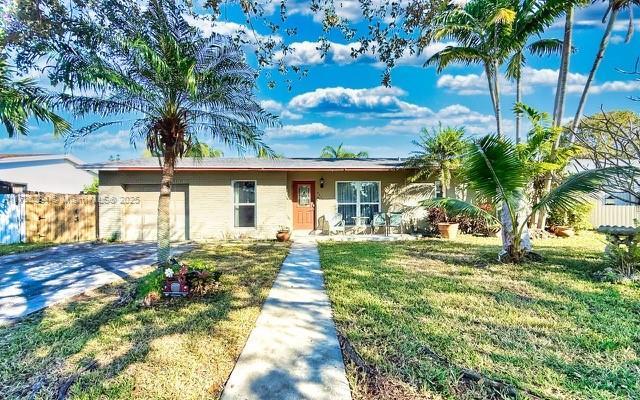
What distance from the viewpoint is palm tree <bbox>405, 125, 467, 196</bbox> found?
44.1 ft

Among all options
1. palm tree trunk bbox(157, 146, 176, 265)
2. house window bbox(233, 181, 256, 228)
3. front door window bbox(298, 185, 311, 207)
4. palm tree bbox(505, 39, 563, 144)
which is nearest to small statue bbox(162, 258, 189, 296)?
palm tree trunk bbox(157, 146, 176, 265)

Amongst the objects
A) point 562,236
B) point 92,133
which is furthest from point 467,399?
point 562,236

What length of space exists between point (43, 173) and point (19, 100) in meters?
17.7

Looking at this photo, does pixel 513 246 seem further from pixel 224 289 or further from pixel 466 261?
Result: pixel 224 289

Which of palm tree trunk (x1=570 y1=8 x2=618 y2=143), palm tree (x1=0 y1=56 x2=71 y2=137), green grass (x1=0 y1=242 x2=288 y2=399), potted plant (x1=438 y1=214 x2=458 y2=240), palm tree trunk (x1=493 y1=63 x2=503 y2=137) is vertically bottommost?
green grass (x1=0 y1=242 x2=288 y2=399)

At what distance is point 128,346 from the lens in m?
3.96

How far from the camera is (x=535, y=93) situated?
609 inches

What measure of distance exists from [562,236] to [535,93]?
Result: 19.9ft

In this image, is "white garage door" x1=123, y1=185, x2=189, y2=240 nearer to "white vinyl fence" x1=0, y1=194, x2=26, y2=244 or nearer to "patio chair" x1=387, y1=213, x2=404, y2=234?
"white vinyl fence" x1=0, y1=194, x2=26, y2=244

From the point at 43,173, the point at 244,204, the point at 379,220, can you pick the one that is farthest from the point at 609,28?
the point at 43,173

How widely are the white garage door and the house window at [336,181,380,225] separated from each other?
20.6ft

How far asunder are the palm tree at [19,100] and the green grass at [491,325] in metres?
6.42

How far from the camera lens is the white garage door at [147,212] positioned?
1413 cm

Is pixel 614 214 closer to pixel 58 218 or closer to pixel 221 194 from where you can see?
pixel 221 194
